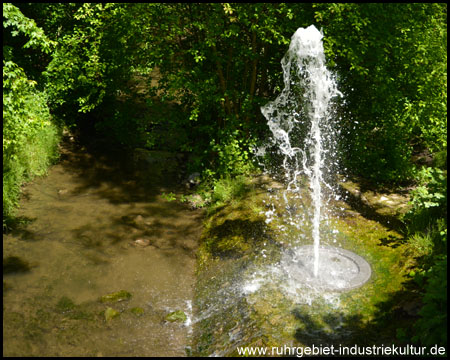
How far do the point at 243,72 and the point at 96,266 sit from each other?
516 cm

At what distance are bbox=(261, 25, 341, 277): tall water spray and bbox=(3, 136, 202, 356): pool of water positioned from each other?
8.08 feet

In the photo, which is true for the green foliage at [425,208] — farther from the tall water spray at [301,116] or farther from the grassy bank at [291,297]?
the tall water spray at [301,116]

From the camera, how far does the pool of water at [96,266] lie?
15.8 feet

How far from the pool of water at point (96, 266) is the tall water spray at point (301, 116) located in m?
2.46

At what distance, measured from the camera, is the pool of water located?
4828mm

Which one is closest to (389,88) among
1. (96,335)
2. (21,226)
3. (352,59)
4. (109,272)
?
(352,59)

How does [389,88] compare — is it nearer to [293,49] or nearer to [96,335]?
[293,49]

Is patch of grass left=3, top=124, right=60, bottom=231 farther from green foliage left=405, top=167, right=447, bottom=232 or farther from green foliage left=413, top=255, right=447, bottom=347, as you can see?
green foliage left=405, top=167, right=447, bottom=232

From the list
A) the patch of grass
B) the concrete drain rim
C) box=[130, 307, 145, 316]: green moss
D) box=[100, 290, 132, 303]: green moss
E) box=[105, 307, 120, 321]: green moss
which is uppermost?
the patch of grass

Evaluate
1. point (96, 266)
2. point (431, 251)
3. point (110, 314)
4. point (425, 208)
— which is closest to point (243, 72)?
point (425, 208)

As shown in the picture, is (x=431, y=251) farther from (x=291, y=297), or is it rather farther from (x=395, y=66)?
(x=395, y=66)

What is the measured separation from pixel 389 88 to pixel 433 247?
10.9 feet

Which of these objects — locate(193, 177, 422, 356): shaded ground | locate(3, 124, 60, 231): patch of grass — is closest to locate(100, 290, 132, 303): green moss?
locate(193, 177, 422, 356): shaded ground

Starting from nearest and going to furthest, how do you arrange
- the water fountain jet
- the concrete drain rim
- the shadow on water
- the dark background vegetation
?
the shadow on water
the concrete drain rim
the water fountain jet
the dark background vegetation
